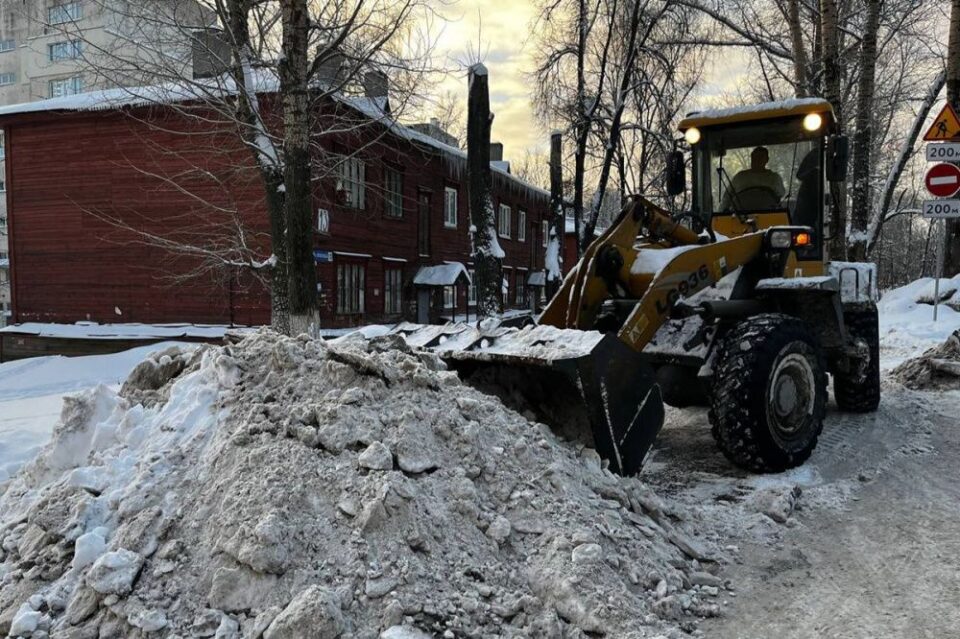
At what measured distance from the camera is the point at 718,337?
17.9ft

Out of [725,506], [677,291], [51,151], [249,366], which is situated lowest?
[725,506]

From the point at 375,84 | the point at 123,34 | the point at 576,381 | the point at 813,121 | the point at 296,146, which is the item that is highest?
the point at 123,34

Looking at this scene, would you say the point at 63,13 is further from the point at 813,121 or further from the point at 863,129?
the point at 863,129

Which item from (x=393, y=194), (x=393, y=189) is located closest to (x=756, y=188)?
(x=393, y=194)

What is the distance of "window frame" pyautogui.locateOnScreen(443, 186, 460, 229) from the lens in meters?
24.1

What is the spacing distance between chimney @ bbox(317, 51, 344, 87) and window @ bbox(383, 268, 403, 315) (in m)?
9.92

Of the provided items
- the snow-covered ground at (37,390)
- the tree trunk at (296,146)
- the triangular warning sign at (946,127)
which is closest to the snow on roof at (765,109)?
the tree trunk at (296,146)

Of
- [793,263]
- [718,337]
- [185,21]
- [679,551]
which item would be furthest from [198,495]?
[185,21]

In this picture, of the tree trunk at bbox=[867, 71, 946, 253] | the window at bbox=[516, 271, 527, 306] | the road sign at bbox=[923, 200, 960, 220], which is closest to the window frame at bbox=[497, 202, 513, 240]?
the window at bbox=[516, 271, 527, 306]

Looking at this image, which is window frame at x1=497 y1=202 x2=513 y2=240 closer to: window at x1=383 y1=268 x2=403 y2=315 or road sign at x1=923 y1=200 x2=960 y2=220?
window at x1=383 y1=268 x2=403 y2=315

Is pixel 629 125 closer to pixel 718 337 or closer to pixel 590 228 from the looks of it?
pixel 590 228

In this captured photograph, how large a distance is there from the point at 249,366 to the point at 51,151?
61.3 ft

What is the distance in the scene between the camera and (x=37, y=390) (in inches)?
444

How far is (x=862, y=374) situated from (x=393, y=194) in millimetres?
15797
